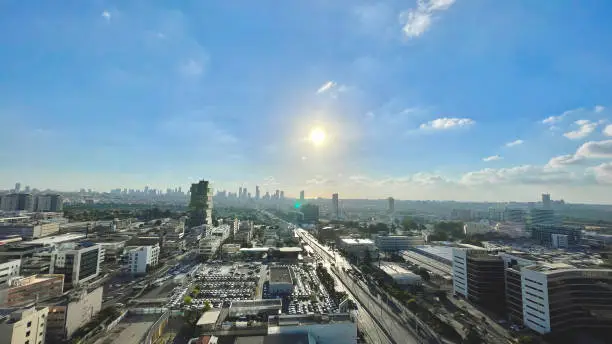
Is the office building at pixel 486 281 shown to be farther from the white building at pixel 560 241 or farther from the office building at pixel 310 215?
the office building at pixel 310 215

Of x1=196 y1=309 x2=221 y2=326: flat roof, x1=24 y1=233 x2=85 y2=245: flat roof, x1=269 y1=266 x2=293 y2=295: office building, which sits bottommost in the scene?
x1=269 y1=266 x2=293 y2=295: office building

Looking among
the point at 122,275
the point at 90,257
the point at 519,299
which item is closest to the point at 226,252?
the point at 122,275

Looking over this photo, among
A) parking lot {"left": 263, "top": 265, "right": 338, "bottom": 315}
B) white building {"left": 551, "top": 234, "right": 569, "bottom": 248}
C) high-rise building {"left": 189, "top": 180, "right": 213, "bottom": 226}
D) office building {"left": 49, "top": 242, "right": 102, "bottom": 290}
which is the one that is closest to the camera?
parking lot {"left": 263, "top": 265, "right": 338, "bottom": 315}

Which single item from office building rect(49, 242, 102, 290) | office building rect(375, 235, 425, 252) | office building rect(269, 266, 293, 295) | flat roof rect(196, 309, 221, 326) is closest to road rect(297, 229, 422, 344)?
office building rect(269, 266, 293, 295)

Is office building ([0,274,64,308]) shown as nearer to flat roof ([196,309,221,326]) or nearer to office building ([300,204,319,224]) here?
flat roof ([196,309,221,326])

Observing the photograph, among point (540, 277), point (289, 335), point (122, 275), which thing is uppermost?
point (540, 277)

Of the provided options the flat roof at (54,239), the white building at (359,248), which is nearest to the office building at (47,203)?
the flat roof at (54,239)

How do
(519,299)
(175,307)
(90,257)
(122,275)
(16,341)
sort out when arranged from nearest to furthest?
(16,341) → (519,299) → (175,307) → (90,257) → (122,275)

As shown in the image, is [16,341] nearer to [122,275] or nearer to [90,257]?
[90,257]
